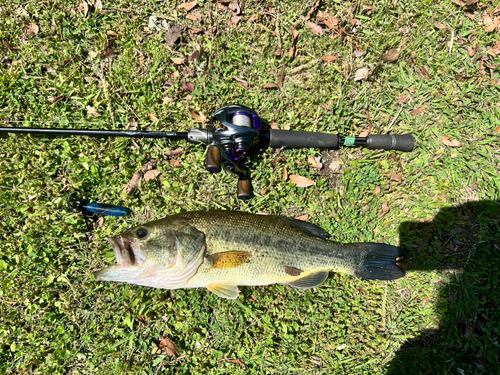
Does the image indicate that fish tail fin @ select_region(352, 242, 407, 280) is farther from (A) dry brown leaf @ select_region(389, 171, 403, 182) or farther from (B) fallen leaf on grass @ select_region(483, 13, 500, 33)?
(B) fallen leaf on grass @ select_region(483, 13, 500, 33)

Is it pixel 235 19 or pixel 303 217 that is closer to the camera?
pixel 303 217

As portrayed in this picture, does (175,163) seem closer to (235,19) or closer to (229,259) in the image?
(229,259)

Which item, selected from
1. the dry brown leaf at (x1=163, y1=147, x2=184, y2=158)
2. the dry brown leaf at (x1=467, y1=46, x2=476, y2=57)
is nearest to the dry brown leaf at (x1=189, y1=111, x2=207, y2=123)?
the dry brown leaf at (x1=163, y1=147, x2=184, y2=158)

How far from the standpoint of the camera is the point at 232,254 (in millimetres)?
2893

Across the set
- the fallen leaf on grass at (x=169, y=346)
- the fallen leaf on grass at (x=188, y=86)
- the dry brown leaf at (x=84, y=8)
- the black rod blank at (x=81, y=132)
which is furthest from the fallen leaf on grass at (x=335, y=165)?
the dry brown leaf at (x=84, y=8)

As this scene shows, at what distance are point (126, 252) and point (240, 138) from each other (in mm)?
1677

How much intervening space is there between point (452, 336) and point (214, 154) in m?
3.94

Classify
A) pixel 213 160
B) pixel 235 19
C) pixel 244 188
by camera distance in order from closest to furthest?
pixel 213 160 → pixel 244 188 → pixel 235 19

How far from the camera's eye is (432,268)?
3.78m

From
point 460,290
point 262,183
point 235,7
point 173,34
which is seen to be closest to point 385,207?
point 460,290

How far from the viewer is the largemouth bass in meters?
2.72

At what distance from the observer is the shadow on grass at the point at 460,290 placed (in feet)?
11.9

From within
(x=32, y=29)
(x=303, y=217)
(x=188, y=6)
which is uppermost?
(x=188, y=6)

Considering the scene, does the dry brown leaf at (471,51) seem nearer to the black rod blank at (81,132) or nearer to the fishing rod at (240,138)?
the fishing rod at (240,138)
